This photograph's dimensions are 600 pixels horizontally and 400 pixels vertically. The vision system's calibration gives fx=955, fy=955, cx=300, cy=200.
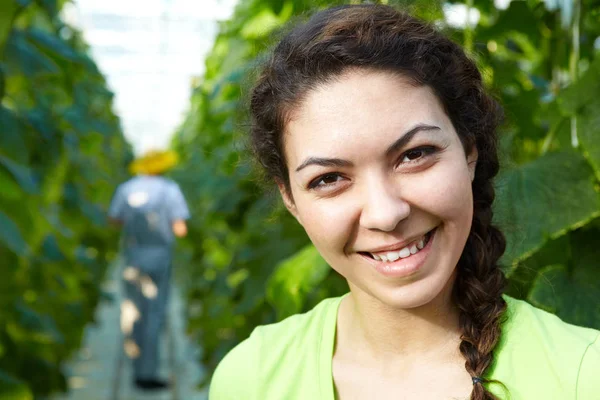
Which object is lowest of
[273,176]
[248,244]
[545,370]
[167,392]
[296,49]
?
[167,392]

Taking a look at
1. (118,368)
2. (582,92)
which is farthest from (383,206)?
(118,368)

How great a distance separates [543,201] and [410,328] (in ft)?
1.96

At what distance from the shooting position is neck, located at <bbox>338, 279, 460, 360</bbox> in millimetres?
1418

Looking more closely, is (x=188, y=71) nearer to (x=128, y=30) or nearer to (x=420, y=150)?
(x=128, y=30)

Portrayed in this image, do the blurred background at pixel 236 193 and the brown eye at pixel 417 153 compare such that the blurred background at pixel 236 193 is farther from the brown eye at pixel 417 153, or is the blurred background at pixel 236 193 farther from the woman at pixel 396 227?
the brown eye at pixel 417 153

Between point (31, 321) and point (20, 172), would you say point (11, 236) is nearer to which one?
point (20, 172)

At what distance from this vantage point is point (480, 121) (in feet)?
4.86

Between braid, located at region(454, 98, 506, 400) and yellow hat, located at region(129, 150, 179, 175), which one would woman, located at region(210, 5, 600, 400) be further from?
yellow hat, located at region(129, 150, 179, 175)

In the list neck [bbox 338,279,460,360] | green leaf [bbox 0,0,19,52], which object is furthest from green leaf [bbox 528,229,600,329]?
green leaf [bbox 0,0,19,52]

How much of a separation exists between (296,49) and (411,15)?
19 cm

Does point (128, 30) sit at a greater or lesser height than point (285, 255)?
greater

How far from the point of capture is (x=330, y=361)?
1.46 metres

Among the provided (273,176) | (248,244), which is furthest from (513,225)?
(248,244)

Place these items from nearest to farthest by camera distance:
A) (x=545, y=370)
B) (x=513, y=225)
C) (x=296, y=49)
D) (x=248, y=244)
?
(x=545, y=370) < (x=296, y=49) < (x=513, y=225) < (x=248, y=244)
